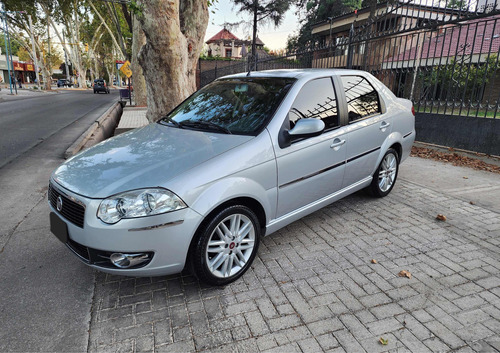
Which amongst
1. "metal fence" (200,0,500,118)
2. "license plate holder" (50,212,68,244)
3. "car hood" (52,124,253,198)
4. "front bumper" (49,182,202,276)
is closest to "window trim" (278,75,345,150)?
"car hood" (52,124,253,198)

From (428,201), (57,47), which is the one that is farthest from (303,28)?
(57,47)

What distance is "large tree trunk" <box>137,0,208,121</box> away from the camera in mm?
6464

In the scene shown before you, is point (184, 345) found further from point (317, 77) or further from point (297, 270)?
point (317, 77)

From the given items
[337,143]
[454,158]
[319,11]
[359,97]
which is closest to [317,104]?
[337,143]

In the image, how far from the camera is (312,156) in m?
3.30

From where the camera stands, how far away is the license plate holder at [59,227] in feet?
8.66

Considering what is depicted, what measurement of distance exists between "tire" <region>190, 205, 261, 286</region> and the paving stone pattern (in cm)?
16

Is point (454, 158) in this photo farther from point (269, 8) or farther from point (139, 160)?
point (269, 8)

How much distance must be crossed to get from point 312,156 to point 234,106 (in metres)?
0.95

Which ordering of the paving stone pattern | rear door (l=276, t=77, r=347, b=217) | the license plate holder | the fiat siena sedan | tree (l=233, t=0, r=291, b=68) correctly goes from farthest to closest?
1. tree (l=233, t=0, r=291, b=68)
2. rear door (l=276, t=77, r=347, b=217)
3. the license plate holder
4. the fiat siena sedan
5. the paving stone pattern

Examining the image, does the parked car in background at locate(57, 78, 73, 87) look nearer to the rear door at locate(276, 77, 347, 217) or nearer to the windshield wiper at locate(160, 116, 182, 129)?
the windshield wiper at locate(160, 116, 182, 129)

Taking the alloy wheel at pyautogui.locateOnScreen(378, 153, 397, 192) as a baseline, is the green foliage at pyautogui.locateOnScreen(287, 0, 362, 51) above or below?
above

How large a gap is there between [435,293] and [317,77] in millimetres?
2341

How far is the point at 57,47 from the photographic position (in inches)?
3115
